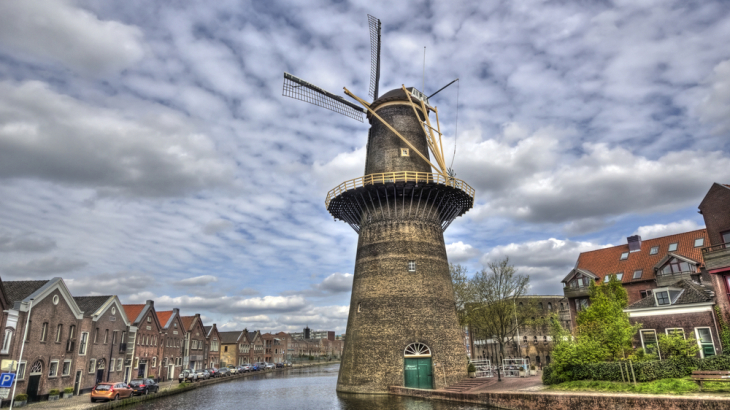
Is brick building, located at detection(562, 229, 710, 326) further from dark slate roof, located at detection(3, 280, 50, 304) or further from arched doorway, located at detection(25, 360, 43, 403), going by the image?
dark slate roof, located at detection(3, 280, 50, 304)

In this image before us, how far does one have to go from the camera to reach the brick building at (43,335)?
24.5 m

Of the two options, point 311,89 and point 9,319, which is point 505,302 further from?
point 9,319

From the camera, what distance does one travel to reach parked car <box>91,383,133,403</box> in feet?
81.0

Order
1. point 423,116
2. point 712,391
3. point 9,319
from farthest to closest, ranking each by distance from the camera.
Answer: point 423,116 < point 9,319 < point 712,391

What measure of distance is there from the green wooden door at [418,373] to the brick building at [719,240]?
52.9 ft

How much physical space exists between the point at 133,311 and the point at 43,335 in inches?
701

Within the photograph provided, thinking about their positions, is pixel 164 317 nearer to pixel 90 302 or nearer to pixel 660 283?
pixel 90 302

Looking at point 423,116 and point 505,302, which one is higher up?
point 423,116

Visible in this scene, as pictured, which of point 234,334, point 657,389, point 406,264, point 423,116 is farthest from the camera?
point 234,334

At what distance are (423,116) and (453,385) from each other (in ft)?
65.3

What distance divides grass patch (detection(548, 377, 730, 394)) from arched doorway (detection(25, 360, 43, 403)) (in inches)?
1170

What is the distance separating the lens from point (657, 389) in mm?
17266

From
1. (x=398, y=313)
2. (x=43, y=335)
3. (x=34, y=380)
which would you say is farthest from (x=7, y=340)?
(x=398, y=313)

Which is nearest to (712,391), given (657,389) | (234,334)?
(657,389)
